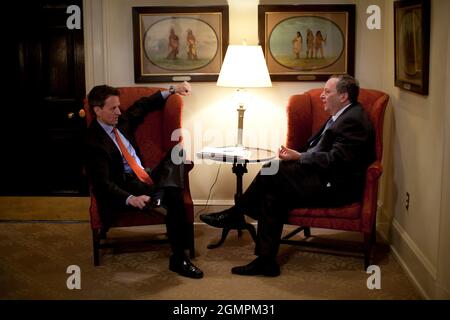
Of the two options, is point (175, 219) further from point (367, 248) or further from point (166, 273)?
point (367, 248)

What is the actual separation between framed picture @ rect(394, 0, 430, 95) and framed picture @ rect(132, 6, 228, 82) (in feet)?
4.36

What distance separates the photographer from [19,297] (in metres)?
3.44

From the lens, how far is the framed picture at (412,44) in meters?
3.40

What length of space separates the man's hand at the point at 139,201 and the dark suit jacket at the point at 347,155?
100 centimetres

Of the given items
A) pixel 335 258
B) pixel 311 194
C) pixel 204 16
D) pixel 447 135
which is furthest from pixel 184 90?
pixel 447 135

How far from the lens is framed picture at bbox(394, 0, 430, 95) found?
134 inches

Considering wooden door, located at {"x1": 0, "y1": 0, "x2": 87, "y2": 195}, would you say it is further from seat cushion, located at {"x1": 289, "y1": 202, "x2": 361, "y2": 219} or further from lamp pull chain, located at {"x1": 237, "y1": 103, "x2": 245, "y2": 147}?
seat cushion, located at {"x1": 289, "y1": 202, "x2": 361, "y2": 219}

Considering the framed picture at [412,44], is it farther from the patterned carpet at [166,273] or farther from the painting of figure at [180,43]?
the painting of figure at [180,43]

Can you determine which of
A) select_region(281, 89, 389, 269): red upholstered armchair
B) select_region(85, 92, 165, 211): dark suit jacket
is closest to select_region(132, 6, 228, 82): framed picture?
select_region(281, 89, 389, 269): red upholstered armchair

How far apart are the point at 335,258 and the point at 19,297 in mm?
1993

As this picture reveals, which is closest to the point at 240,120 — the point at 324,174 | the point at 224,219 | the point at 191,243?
the point at 224,219
